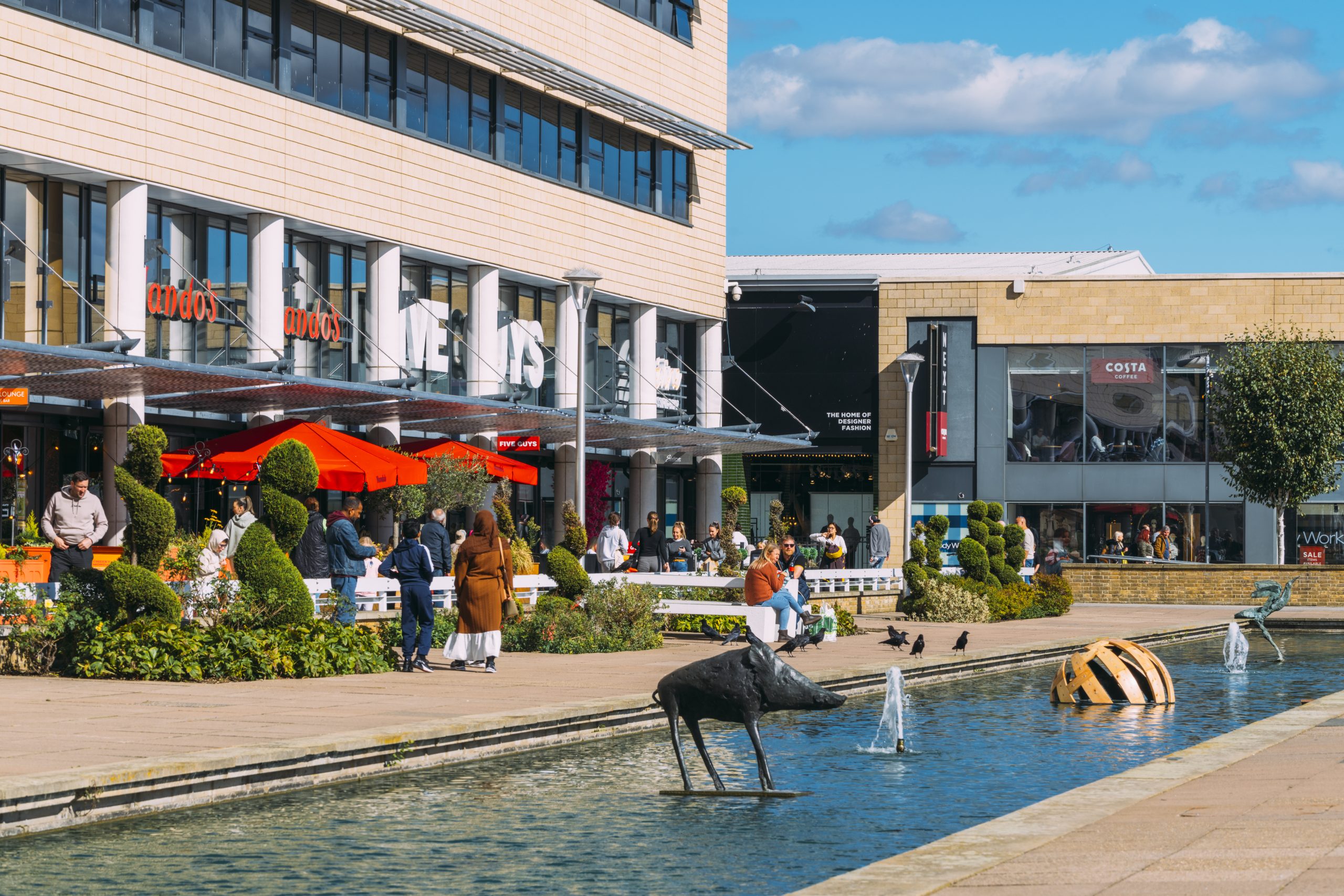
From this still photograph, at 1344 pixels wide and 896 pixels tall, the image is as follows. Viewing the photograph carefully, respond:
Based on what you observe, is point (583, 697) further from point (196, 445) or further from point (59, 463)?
point (59, 463)

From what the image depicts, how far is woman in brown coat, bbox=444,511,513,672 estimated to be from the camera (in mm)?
16797

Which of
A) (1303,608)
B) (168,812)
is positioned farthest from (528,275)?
(168,812)

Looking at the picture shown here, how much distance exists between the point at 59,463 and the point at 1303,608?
24.9m

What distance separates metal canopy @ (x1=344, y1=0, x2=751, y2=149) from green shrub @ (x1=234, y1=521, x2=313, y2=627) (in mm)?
17279

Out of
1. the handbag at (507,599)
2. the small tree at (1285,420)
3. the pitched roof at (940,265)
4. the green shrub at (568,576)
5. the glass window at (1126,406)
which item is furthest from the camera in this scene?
the pitched roof at (940,265)

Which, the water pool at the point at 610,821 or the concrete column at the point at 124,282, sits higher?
the concrete column at the point at 124,282

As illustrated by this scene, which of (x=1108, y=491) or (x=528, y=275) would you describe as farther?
(x=1108, y=491)

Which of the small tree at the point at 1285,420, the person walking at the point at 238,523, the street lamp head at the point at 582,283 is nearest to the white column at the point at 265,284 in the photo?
the street lamp head at the point at 582,283

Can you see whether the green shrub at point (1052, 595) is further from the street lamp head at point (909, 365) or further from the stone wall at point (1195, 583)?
the stone wall at point (1195, 583)

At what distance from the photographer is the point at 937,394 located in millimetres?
47719

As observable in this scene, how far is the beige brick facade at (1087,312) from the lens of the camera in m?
47.2

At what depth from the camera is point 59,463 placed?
27.9 m

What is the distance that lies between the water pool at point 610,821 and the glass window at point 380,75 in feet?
74.7

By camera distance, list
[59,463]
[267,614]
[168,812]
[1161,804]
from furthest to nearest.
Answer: [59,463], [267,614], [168,812], [1161,804]
